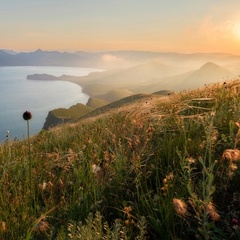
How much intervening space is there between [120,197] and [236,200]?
1.10 m

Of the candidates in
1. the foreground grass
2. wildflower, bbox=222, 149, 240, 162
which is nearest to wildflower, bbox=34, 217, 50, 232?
the foreground grass

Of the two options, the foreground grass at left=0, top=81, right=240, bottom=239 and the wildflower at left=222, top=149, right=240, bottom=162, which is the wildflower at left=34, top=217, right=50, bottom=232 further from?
the wildflower at left=222, top=149, right=240, bottom=162

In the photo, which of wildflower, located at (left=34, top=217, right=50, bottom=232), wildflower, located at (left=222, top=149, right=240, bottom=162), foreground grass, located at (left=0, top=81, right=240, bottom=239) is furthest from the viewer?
wildflower, located at (left=34, top=217, right=50, bottom=232)

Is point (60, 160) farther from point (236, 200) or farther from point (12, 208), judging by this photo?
point (236, 200)

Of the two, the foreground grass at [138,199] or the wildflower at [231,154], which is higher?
the wildflower at [231,154]

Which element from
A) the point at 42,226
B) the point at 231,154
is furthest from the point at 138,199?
the point at 231,154

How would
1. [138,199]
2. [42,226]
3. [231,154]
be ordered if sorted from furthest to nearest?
[138,199], [42,226], [231,154]

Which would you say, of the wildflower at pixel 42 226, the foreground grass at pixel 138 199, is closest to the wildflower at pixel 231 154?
the foreground grass at pixel 138 199

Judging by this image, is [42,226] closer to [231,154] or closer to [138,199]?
[138,199]

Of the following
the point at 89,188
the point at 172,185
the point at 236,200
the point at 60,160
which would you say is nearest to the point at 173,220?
the point at 172,185

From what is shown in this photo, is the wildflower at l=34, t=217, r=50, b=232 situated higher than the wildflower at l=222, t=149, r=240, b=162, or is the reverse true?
the wildflower at l=222, t=149, r=240, b=162

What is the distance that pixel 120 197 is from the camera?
303cm

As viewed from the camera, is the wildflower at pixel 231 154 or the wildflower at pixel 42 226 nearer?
the wildflower at pixel 231 154

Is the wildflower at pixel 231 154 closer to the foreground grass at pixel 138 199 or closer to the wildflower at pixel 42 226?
the foreground grass at pixel 138 199
